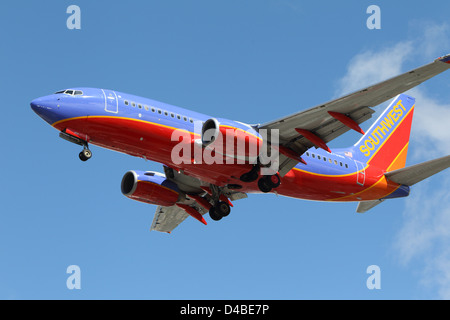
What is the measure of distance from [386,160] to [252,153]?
1174cm

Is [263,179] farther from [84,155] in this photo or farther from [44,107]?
[44,107]

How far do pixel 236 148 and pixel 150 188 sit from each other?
25.0 ft

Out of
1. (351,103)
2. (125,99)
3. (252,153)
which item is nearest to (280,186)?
(252,153)

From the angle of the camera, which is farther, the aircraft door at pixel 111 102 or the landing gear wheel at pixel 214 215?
the landing gear wheel at pixel 214 215

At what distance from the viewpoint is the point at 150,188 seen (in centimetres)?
3962

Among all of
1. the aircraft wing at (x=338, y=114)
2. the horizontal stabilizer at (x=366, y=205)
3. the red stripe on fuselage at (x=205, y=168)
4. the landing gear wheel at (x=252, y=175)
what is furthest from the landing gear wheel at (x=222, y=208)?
the horizontal stabilizer at (x=366, y=205)

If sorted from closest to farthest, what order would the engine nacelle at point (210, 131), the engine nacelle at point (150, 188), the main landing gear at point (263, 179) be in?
the engine nacelle at point (210, 131) < the main landing gear at point (263, 179) < the engine nacelle at point (150, 188)

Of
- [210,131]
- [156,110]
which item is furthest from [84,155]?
[210,131]

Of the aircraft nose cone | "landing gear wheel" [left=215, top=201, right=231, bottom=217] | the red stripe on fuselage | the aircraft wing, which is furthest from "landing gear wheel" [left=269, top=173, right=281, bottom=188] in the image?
the aircraft nose cone

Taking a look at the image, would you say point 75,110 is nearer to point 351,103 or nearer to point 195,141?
point 195,141

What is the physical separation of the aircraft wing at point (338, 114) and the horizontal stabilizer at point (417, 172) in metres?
5.87

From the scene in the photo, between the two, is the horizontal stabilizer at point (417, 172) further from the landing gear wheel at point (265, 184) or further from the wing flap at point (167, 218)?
the wing flap at point (167, 218)

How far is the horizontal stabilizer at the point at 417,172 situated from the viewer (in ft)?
123

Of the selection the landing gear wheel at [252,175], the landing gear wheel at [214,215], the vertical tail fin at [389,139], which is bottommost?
the landing gear wheel at [214,215]
